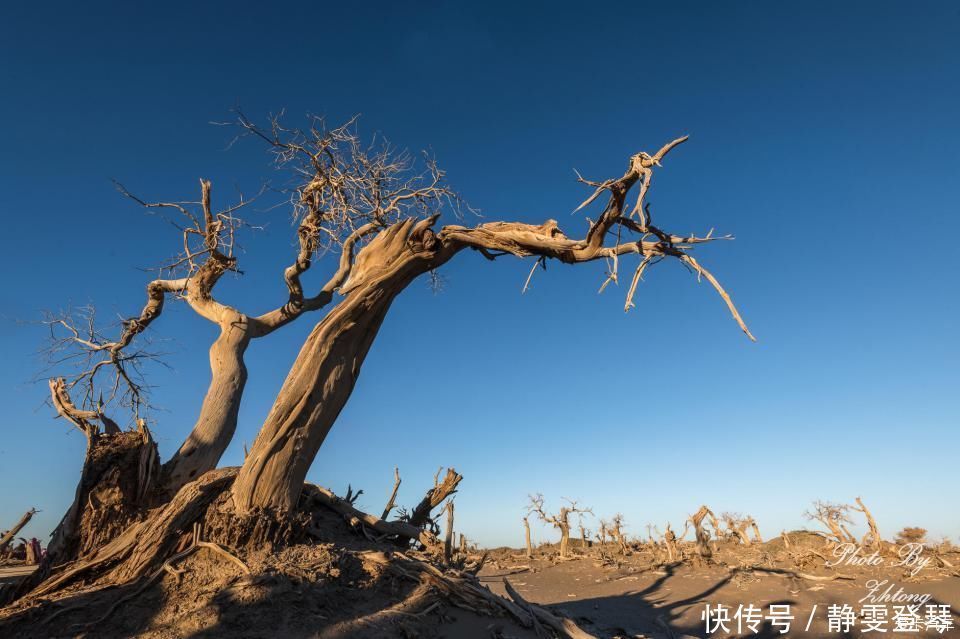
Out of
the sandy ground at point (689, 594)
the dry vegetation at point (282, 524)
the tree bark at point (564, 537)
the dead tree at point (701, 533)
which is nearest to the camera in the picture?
the dry vegetation at point (282, 524)

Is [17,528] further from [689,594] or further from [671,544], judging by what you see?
[671,544]

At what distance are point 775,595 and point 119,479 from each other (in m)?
12.1

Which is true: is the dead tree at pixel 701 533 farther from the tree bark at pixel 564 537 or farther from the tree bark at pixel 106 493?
the tree bark at pixel 106 493

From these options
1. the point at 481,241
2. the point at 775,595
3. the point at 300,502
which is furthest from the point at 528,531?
the point at 481,241

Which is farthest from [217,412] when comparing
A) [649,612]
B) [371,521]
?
[649,612]

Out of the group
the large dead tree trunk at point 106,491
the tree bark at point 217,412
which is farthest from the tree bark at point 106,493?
the tree bark at point 217,412

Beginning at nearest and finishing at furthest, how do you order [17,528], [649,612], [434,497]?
[17,528], [434,497], [649,612]

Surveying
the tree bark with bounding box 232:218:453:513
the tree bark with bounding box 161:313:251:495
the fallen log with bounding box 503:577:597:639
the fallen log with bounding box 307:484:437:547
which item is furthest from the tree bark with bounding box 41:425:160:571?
the fallen log with bounding box 503:577:597:639

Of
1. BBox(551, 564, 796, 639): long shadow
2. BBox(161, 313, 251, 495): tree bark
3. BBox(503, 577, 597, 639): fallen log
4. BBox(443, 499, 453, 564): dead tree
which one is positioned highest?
BBox(161, 313, 251, 495): tree bark

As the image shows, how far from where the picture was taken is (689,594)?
41.2ft

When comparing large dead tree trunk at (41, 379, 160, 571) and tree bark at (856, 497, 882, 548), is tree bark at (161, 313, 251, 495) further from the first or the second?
tree bark at (856, 497, 882, 548)

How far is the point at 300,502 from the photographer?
6.77 m

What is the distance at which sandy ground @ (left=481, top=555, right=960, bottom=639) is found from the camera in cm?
1015

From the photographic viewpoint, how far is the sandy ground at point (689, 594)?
1015cm
